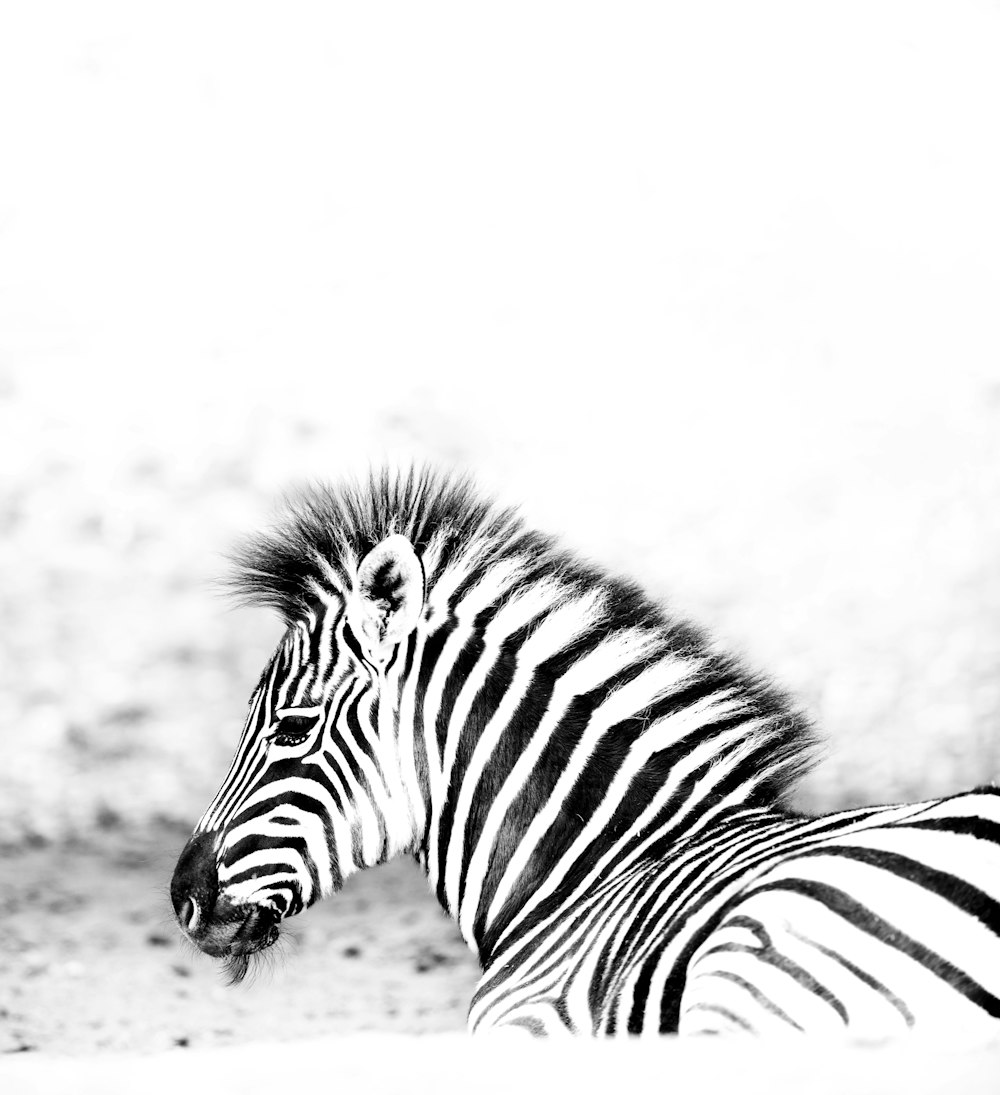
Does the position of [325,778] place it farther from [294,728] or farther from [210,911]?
[210,911]

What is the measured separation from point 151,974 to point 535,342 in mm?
1569

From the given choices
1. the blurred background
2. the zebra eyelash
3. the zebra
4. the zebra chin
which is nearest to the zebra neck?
the zebra

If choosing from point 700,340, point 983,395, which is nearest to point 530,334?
point 700,340

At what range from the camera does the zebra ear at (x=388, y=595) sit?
1.78 m

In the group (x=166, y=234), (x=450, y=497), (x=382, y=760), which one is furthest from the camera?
(x=166, y=234)

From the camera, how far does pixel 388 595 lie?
70.7 inches

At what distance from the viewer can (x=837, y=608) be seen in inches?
98.8

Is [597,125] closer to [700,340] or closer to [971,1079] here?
[700,340]

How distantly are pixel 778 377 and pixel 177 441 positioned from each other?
1293 millimetres

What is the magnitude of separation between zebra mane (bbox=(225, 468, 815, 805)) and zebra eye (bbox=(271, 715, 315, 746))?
0.20 metres

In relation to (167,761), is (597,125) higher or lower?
higher

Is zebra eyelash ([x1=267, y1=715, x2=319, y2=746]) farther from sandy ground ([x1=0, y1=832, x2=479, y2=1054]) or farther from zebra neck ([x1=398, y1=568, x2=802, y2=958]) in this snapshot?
sandy ground ([x1=0, y1=832, x2=479, y2=1054])

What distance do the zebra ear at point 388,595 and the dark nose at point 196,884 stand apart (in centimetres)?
42

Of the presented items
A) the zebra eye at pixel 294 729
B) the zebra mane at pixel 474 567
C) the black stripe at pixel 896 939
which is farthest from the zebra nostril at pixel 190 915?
the black stripe at pixel 896 939
